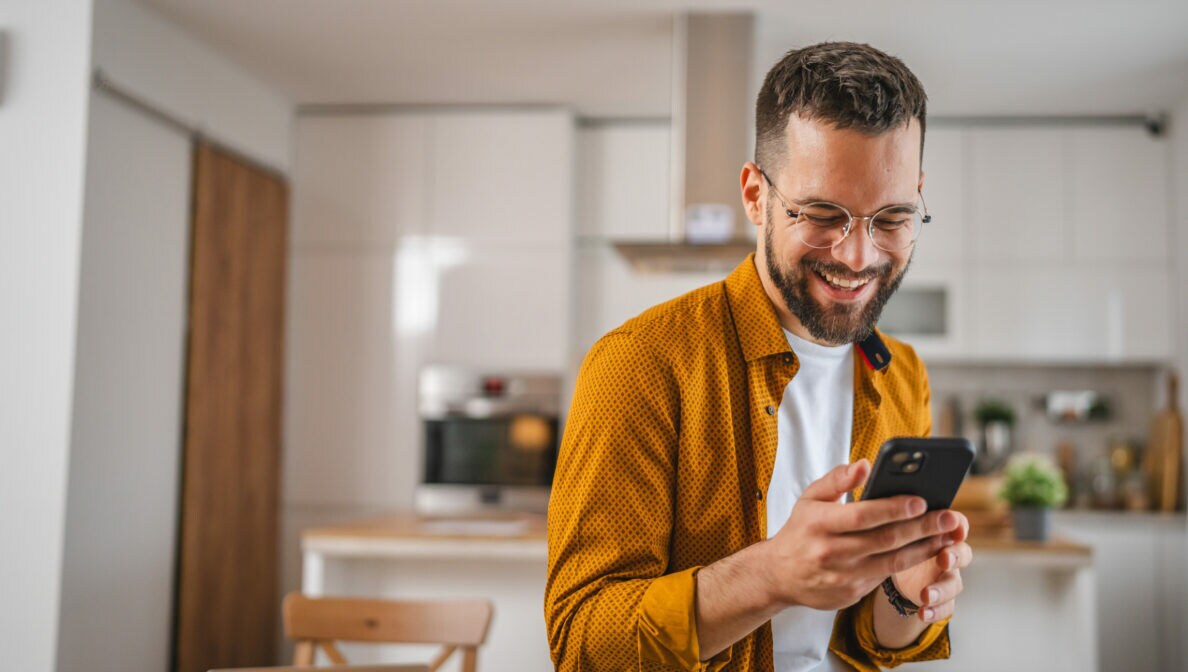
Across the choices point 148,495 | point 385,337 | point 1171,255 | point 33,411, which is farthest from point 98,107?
point 1171,255

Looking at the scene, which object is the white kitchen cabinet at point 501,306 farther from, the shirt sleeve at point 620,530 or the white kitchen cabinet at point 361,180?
the shirt sleeve at point 620,530

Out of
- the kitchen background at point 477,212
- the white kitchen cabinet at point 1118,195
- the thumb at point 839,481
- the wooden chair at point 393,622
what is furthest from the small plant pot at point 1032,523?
the thumb at point 839,481

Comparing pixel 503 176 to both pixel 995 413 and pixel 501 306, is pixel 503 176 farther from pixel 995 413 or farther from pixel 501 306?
pixel 995 413

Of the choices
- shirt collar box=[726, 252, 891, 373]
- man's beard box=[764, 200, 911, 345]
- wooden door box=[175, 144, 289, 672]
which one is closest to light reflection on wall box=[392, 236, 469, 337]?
wooden door box=[175, 144, 289, 672]

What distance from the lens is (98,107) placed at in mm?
3264

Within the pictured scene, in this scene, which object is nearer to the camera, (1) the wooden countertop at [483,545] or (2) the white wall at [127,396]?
A: (1) the wooden countertop at [483,545]

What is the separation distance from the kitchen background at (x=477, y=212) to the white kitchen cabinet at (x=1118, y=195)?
14mm

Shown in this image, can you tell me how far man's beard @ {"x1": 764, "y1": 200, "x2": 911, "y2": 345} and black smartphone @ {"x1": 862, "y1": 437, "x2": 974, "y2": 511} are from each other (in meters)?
0.29

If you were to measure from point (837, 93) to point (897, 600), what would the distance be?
587 mm

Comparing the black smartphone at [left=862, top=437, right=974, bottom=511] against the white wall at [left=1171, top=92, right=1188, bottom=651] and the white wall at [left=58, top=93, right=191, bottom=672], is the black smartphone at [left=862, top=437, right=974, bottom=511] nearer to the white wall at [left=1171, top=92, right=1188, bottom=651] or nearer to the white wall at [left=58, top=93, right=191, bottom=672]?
the white wall at [left=58, top=93, right=191, bottom=672]

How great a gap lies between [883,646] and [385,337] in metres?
3.73

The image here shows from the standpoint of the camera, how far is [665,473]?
1.07 meters

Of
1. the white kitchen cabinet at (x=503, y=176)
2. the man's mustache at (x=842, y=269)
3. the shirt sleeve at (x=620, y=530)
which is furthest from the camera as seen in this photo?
the white kitchen cabinet at (x=503, y=176)

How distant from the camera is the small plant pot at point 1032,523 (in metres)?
3.04
